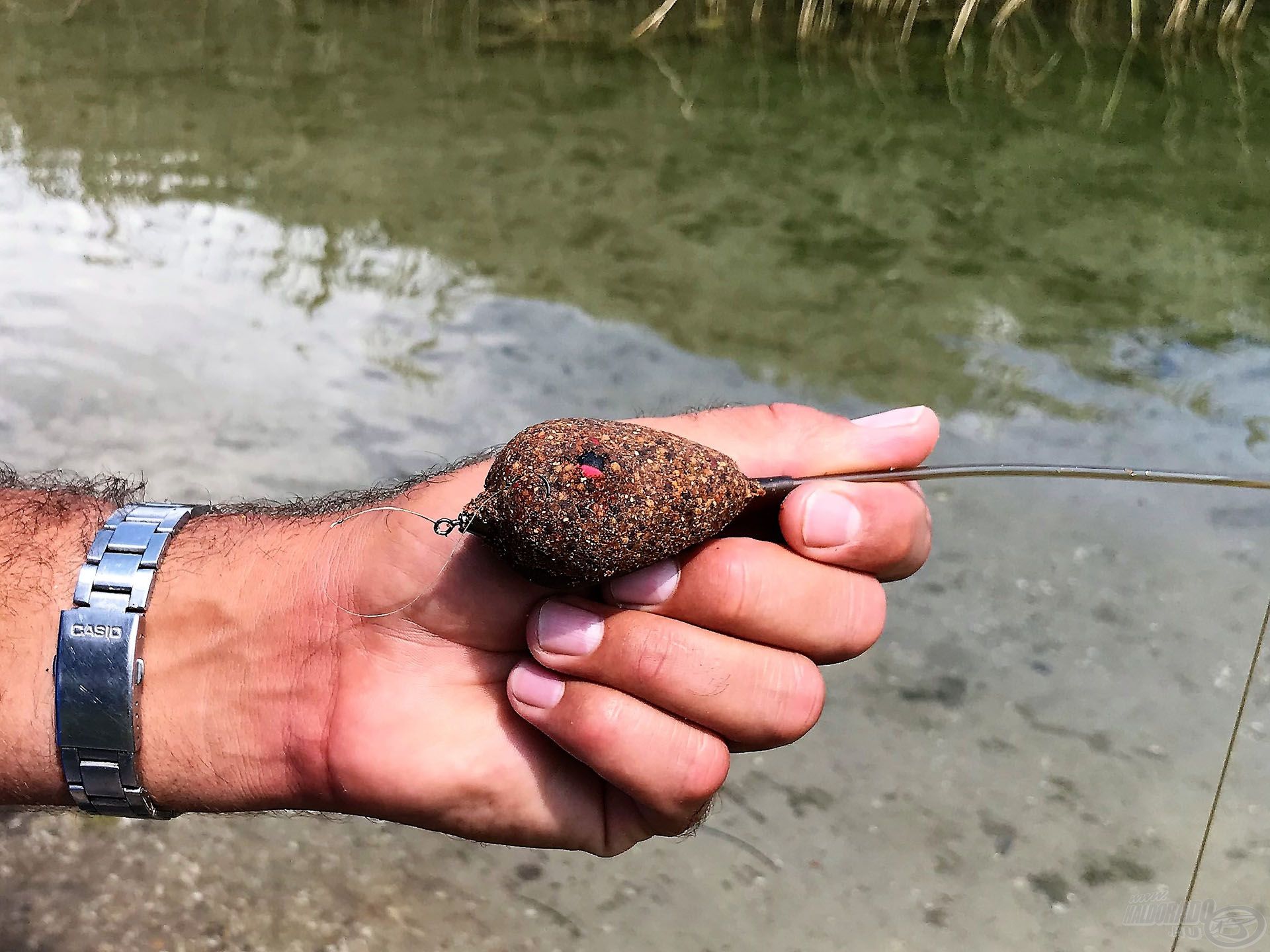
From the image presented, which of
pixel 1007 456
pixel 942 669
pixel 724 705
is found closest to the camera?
pixel 724 705

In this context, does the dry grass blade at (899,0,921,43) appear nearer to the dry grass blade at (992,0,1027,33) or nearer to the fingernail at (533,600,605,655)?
the dry grass blade at (992,0,1027,33)

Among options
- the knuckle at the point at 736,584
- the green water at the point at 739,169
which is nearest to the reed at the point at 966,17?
the green water at the point at 739,169

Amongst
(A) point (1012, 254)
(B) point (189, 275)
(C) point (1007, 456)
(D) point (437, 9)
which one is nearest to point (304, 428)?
(B) point (189, 275)

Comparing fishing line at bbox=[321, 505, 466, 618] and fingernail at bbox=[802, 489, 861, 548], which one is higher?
fingernail at bbox=[802, 489, 861, 548]

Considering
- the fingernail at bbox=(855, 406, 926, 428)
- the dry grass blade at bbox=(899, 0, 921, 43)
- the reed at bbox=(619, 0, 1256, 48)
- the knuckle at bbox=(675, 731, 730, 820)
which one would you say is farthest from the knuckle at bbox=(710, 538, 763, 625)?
the dry grass blade at bbox=(899, 0, 921, 43)

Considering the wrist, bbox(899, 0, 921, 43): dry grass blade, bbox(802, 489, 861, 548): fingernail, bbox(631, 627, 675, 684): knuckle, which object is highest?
bbox(899, 0, 921, 43): dry grass blade

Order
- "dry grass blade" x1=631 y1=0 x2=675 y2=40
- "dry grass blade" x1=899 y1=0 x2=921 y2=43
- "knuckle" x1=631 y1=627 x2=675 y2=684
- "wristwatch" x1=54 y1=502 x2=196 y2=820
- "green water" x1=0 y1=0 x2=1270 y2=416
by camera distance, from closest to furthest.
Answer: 1. "knuckle" x1=631 y1=627 x2=675 y2=684
2. "wristwatch" x1=54 y1=502 x2=196 y2=820
3. "green water" x1=0 y1=0 x2=1270 y2=416
4. "dry grass blade" x1=899 y1=0 x2=921 y2=43
5. "dry grass blade" x1=631 y1=0 x2=675 y2=40

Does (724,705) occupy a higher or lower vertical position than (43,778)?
higher

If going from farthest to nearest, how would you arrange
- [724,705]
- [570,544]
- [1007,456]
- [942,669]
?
[1007,456], [942,669], [724,705], [570,544]

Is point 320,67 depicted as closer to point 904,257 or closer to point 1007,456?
point 904,257
